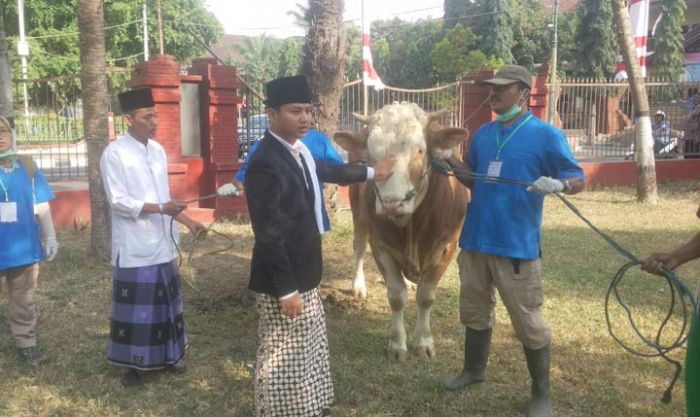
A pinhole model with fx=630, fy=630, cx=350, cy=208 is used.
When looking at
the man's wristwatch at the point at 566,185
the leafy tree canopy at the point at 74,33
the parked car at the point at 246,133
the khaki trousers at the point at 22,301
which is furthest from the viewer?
the leafy tree canopy at the point at 74,33

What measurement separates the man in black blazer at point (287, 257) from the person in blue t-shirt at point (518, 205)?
101 cm

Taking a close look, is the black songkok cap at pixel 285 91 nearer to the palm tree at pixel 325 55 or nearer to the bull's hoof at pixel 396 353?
the bull's hoof at pixel 396 353

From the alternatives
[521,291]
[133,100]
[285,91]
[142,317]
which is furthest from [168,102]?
[521,291]

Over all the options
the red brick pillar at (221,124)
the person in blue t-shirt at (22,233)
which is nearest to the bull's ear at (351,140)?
the person in blue t-shirt at (22,233)

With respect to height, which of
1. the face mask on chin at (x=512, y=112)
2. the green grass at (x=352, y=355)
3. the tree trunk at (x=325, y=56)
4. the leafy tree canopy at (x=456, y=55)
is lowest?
the green grass at (x=352, y=355)

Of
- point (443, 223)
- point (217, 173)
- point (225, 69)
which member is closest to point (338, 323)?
point (443, 223)

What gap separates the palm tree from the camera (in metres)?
7.82

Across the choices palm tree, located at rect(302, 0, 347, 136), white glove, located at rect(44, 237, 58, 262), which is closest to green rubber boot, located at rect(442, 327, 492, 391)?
white glove, located at rect(44, 237, 58, 262)

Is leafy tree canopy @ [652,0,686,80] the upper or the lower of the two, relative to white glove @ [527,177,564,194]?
upper

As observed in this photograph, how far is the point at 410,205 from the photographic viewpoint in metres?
3.75

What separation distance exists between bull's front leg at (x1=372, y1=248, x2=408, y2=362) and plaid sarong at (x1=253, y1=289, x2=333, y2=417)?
4.52 ft

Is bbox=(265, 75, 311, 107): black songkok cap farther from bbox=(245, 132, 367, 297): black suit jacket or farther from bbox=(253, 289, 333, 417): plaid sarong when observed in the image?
bbox=(253, 289, 333, 417): plaid sarong

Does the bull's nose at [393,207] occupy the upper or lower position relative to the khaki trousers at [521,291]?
upper

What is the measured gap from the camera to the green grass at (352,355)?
3.89 meters
